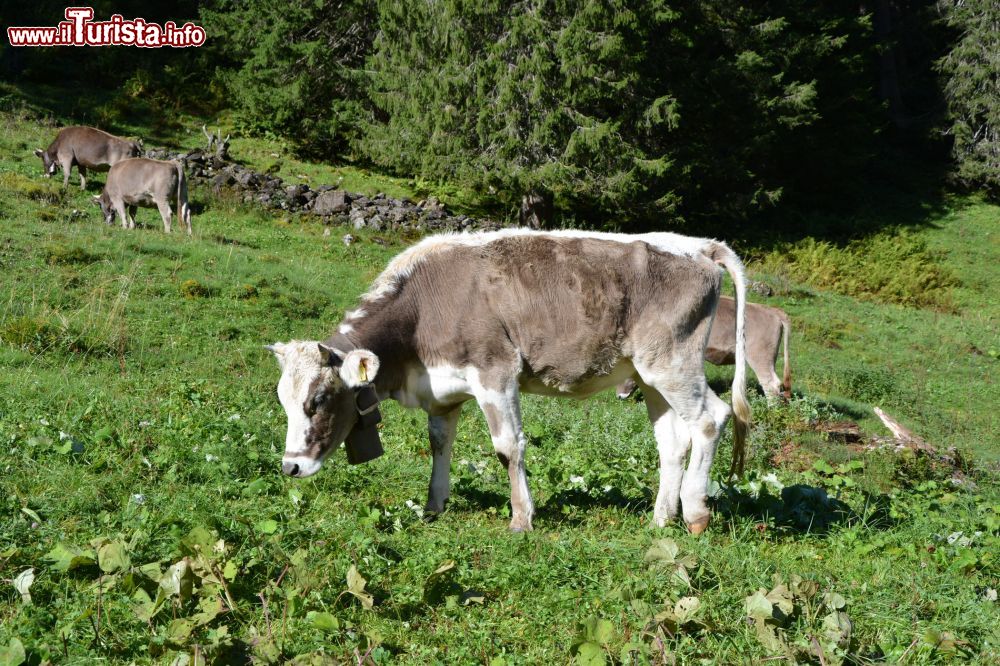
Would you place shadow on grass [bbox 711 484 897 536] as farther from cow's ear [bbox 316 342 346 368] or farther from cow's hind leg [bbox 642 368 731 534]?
cow's ear [bbox 316 342 346 368]

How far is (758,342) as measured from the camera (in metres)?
13.8

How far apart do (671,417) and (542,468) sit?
5.05ft

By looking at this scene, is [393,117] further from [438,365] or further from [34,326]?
[438,365]

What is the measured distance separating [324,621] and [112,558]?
1218mm

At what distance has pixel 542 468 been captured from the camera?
8.30m

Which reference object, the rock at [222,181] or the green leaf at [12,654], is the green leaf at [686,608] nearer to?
the green leaf at [12,654]

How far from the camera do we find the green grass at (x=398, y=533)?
183 inches

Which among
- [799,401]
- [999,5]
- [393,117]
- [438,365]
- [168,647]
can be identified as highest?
[999,5]

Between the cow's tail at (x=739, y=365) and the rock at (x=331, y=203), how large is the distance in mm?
17548

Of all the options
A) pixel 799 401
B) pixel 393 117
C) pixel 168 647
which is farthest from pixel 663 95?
pixel 168 647

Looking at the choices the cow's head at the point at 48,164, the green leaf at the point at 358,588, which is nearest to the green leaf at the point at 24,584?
the green leaf at the point at 358,588

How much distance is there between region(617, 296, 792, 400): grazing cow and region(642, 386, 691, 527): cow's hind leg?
5812 millimetres

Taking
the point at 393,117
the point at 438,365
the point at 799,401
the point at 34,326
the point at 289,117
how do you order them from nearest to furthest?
the point at 438,365 → the point at 34,326 → the point at 799,401 → the point at 393,117 → the point at 289,117

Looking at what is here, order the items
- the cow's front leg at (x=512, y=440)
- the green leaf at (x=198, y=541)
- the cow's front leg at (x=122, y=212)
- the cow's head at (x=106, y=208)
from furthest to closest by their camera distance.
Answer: the cow's head at (x=106, y=208)
the cow's front leg at (x=122, y=212)
the cow's front leg at (x=512, y=440)
the green leaf at (x=198, y=541)
